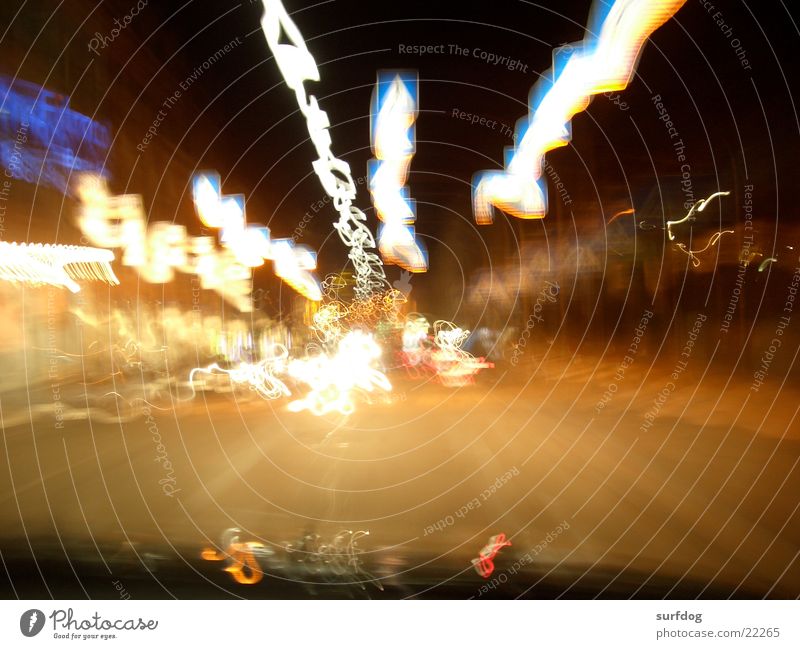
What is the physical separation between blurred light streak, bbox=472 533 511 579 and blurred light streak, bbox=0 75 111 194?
300 centimetres

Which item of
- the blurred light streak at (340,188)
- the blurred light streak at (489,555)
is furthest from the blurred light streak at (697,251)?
the blurred light streak at (489,555)

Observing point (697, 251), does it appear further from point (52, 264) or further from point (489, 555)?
point (52, 264)

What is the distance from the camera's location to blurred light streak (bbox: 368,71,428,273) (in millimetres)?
3666

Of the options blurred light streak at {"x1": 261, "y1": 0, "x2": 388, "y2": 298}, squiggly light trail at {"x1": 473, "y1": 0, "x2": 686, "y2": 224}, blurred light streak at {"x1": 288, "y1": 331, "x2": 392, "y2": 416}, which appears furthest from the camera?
blurred light streak at {"x1": 288, "y1": 331, "x2": 392, "y2": 416}

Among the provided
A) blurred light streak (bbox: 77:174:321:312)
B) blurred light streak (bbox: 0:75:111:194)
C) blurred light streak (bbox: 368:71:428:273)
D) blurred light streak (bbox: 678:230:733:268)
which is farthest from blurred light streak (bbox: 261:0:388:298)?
blurred light streak (bbox: 678:230:733:268)

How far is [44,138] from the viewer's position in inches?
141

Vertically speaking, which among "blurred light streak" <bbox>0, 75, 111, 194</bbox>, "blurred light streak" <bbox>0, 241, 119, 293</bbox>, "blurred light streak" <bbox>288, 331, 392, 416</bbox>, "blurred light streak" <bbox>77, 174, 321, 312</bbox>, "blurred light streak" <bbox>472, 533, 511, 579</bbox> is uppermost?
"blurred light streak" <bbox>0, 75, 111, 194</bbox>

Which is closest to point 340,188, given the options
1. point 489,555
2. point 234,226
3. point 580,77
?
point 234,226

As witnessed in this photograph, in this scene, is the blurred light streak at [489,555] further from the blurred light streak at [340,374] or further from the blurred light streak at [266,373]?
the blurred light streak at [266,373]

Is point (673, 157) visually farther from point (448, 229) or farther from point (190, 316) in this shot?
point (190, 316)

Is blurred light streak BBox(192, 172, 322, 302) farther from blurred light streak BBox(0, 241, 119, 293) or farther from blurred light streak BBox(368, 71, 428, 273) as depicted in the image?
blurred light streak BBox(0, 241, 119, 293)

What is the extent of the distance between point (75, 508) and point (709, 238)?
4.44m

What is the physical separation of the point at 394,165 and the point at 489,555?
7.77 ft
